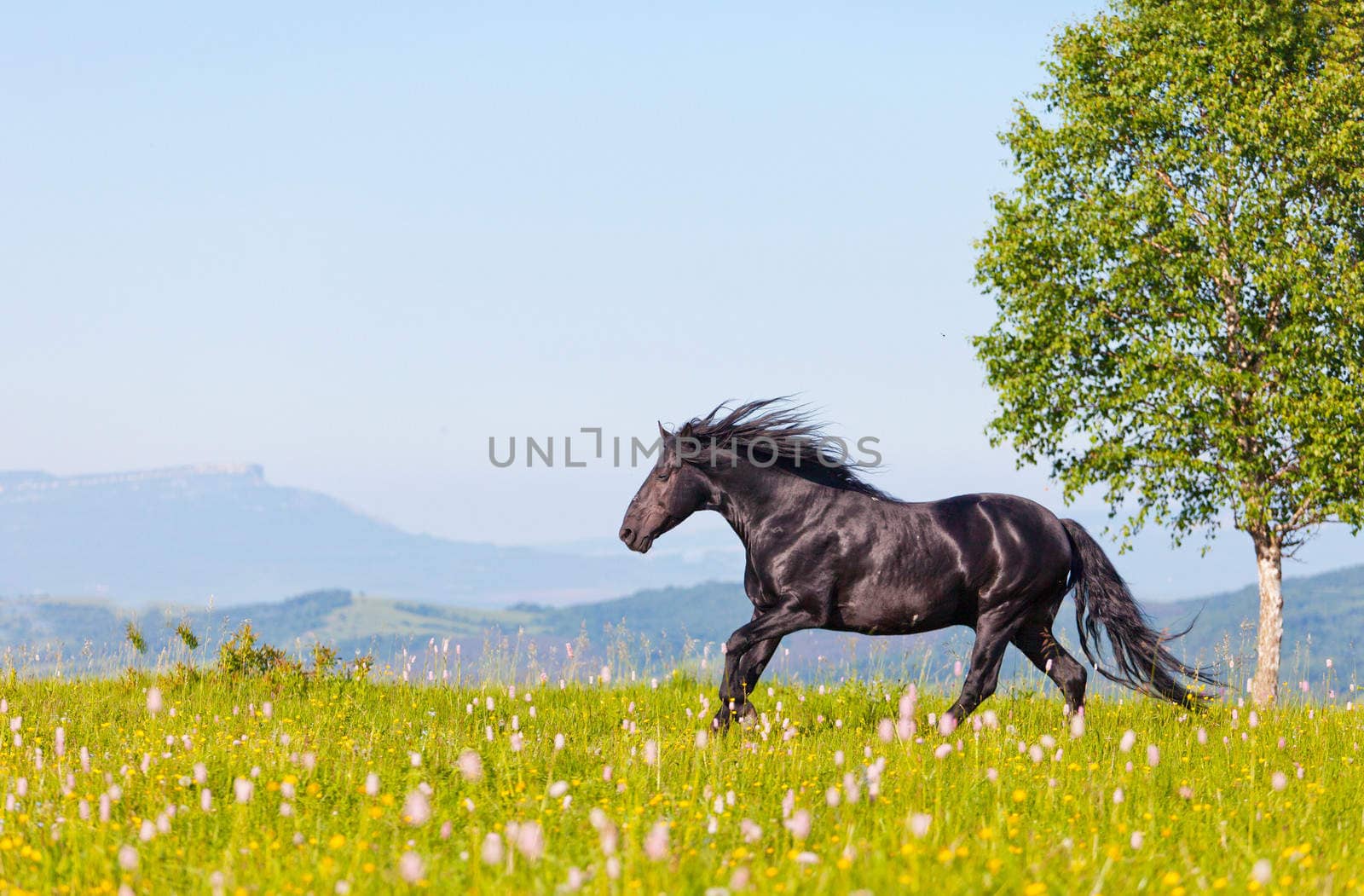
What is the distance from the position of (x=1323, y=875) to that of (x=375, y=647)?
11267 mm

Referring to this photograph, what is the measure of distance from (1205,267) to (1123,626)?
9.74 metres

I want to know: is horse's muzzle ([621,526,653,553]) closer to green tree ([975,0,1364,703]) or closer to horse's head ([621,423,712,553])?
horse's head ([621,423,712,553])

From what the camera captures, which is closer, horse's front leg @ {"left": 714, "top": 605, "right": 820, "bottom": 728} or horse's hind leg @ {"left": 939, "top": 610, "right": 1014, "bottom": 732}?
horse's front leg @ {"left": 714, "top": 605, "right": 820, "bottom": 728}

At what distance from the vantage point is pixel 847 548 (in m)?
10.7

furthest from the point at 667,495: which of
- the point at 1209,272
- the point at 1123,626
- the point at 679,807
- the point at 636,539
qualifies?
the point at 1209,272

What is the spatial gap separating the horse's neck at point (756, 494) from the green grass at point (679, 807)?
186 centimetres

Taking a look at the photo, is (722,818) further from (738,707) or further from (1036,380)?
(1036,380)

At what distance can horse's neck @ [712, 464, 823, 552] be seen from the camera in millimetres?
10945

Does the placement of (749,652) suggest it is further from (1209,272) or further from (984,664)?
(1209,272)

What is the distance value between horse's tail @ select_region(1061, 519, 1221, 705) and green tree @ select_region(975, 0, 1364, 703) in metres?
7.70

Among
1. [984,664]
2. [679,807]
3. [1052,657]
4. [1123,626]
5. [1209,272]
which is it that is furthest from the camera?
[1209,272]

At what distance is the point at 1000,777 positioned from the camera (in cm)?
775

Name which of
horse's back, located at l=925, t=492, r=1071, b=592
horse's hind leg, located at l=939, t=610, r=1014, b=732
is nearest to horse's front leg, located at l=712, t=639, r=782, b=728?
horse's hind leg, located at l=939, t=610, r=1014, b=732

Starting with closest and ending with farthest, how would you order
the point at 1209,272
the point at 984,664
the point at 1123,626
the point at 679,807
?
the point at 679,807 → the point at 984,664 → the point at 1123,626 → the point at 1209,272
